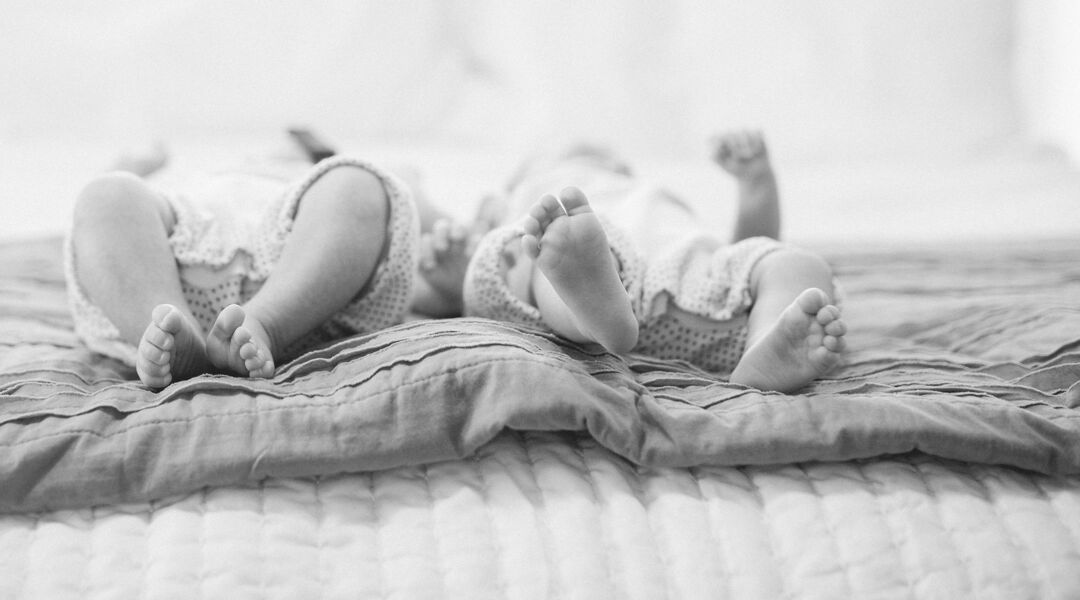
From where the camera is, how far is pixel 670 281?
902mm

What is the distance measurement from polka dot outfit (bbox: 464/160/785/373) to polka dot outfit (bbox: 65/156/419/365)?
0.08m

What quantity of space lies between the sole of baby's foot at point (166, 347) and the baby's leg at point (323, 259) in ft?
0.11

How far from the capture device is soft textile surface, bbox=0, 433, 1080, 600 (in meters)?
0.60

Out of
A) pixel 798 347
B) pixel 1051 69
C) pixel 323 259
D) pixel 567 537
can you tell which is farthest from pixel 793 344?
pixel 1051 69

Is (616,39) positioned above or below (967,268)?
above

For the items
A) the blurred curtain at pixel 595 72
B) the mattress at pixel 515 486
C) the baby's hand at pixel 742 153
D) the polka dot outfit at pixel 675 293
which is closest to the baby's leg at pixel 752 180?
the baby's hand at pixel 742 153

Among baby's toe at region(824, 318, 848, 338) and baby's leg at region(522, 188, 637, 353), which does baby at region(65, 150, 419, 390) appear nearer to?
baby's leg at region(522, 188, 637, 353)

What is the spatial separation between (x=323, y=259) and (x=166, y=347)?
0.56 feet

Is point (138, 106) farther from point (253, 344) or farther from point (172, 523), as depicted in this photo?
point (172, 523)

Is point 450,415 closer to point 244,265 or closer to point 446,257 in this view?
point 244,265

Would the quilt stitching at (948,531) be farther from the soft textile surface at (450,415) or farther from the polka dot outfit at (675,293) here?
the polka dot outfit at (675,293)

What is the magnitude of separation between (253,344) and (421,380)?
0.15 m

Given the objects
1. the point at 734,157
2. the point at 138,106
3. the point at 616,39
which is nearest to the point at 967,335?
the point at 734,157

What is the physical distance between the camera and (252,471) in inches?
25.2
